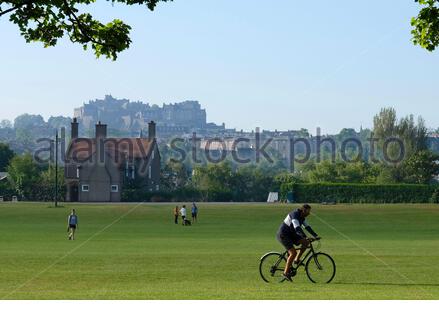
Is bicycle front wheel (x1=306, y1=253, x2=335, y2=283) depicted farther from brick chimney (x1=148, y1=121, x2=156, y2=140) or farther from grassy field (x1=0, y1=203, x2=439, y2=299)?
brick chimney (x1=148, y1=121, x2=156, y2=140)

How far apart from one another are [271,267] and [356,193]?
265 ft

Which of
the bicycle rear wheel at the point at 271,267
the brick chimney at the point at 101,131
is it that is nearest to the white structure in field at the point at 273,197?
the brick chimney at the point at 101,131

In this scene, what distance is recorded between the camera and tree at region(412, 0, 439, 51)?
2294cm

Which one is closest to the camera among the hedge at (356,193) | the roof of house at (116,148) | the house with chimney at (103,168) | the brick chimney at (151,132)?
the hedge at (356,193)

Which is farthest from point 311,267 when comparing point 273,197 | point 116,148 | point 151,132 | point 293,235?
point 151,132

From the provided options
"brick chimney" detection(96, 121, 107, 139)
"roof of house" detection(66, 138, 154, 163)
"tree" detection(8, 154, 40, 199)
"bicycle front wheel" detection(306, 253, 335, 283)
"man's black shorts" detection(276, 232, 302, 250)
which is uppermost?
"brick chimney" detection(96, 121, 107, 139)

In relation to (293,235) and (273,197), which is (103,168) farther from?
(293,235)

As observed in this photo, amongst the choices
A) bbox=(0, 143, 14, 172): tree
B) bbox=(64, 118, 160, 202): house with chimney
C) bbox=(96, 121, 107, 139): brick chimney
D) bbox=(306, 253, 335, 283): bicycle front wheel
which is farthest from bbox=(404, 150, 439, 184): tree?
bbox=(306, 253, 335, 283): bicycle front wheel

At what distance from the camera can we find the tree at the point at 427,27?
2294cm

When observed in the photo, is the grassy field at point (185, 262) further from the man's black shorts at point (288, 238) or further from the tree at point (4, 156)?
the tree at point (4, 156)

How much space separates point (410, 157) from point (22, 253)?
315 feet
